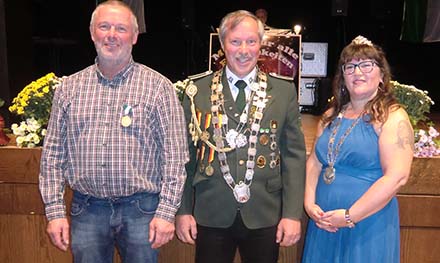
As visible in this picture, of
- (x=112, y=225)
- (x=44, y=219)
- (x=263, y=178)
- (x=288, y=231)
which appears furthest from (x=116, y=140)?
(x=44, y=219)

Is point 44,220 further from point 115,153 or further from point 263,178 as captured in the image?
point 263,178

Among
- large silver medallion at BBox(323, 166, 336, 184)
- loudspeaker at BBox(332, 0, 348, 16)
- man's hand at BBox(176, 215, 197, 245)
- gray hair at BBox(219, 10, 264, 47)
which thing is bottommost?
man's hand at BBox(176, 215, 197, 245)

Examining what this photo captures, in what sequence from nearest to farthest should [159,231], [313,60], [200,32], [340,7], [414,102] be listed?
[159,231] → [414,102] → [313,60] → [340,7] → [200,32]

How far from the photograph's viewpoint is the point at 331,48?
383 inches

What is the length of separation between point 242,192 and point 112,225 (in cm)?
51

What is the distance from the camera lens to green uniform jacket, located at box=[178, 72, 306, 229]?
1.85 m

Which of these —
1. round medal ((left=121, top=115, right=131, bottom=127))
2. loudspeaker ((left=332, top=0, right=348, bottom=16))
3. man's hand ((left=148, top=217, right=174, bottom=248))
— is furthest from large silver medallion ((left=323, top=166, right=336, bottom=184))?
loudspeaker ((left=332, top=0, right=348, bottom=16))

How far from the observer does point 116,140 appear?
1.75 m

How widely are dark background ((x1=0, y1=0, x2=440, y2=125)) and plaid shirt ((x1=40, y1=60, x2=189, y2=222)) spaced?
684cm

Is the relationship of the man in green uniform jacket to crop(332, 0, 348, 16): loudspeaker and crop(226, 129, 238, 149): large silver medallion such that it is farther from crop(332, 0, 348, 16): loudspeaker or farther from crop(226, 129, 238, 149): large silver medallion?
crop(332, 0, 348, 16): loudspeaker

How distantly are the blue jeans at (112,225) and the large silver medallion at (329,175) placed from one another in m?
0.69

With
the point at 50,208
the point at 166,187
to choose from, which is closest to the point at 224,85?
the point at 166,187

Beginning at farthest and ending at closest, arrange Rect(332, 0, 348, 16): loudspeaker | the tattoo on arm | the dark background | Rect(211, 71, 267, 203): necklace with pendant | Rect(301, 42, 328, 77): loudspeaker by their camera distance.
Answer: Rect(332, 0, 348, 16): loudspeaker < the dark background < Rect(301, 42, 328, 77): loudspeaker < Rect(211, 71, 267, 203): necklace with pendant < the tattoo on arm

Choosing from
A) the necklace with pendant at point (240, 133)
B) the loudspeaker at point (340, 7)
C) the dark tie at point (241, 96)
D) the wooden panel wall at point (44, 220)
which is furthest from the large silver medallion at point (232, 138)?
the loudspeaker at point (340, 7)
